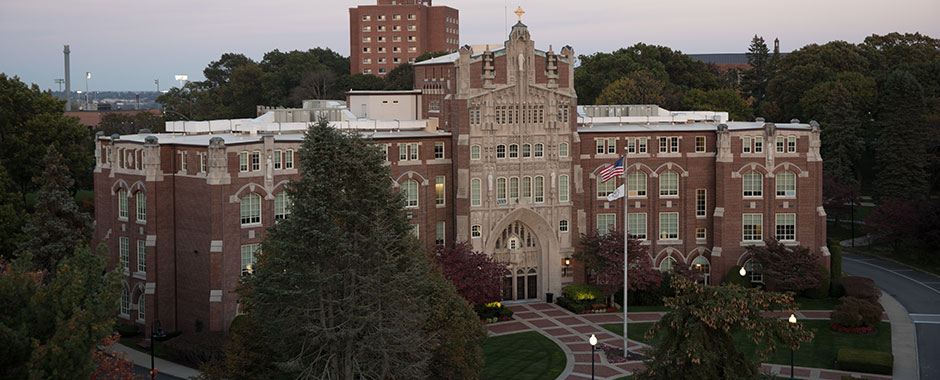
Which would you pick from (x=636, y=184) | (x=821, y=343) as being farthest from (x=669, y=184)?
(x=821, y=343)

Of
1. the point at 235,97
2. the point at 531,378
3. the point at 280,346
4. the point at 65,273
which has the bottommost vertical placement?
the point at 531,378

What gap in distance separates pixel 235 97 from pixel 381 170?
106391 mm

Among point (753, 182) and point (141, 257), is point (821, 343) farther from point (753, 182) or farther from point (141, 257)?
point (141, 257)

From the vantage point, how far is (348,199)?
40594mm

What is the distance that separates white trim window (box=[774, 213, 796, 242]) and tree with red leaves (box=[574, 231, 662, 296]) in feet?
28.4

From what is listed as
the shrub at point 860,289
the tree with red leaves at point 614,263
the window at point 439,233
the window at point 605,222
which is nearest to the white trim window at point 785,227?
the shrub at point 860,289

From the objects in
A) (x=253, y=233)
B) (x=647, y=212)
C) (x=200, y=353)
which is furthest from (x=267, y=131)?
(x=647, y=212)

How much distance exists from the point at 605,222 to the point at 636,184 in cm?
320

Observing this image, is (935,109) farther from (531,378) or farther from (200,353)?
(200,353)

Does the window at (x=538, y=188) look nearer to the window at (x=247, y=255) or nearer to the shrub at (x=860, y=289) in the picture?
the window at (x=247, y=255)

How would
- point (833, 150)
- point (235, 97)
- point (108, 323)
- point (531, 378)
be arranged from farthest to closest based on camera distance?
point (235, 97), point (833, 150), point (531, 378), point (108, 323)

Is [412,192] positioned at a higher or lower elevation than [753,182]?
lower

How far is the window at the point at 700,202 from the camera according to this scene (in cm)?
7356

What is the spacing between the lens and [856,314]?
6244 centimetres
